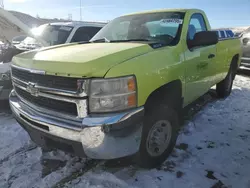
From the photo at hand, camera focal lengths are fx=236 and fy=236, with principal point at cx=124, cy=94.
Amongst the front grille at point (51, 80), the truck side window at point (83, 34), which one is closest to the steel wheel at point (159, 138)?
the front grille at point (51, 80)

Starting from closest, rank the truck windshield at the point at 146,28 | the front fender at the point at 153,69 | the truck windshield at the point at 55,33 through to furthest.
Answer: the front fender at the point at 153,69, the truck windshield at the point at 146,28, the truck windshield at the point at 55,33

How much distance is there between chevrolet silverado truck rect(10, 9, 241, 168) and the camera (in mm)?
2008

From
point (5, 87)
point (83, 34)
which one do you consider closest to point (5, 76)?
point (5, 87)

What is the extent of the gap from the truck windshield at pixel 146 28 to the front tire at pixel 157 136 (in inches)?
37.1

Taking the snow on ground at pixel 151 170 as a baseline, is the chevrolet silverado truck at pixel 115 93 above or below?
above

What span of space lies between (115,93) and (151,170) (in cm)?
115

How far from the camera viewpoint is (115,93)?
6.66 ft

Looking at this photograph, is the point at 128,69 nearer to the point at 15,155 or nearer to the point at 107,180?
the point at 107,180

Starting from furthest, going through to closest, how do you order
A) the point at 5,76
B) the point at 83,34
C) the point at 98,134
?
the point at 83,34 < the point at 5,76 < the point at 98,134

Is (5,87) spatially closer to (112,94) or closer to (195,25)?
(112,94)

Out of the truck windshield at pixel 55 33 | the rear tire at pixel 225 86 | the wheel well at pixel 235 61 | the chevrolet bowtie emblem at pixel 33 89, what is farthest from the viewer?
the truck windshield at pixel 55 33

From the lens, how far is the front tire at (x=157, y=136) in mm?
2396

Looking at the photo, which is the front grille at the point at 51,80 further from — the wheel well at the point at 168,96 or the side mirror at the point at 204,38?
the side mirror at the point at 204,38

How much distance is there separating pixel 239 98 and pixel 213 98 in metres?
0.59
